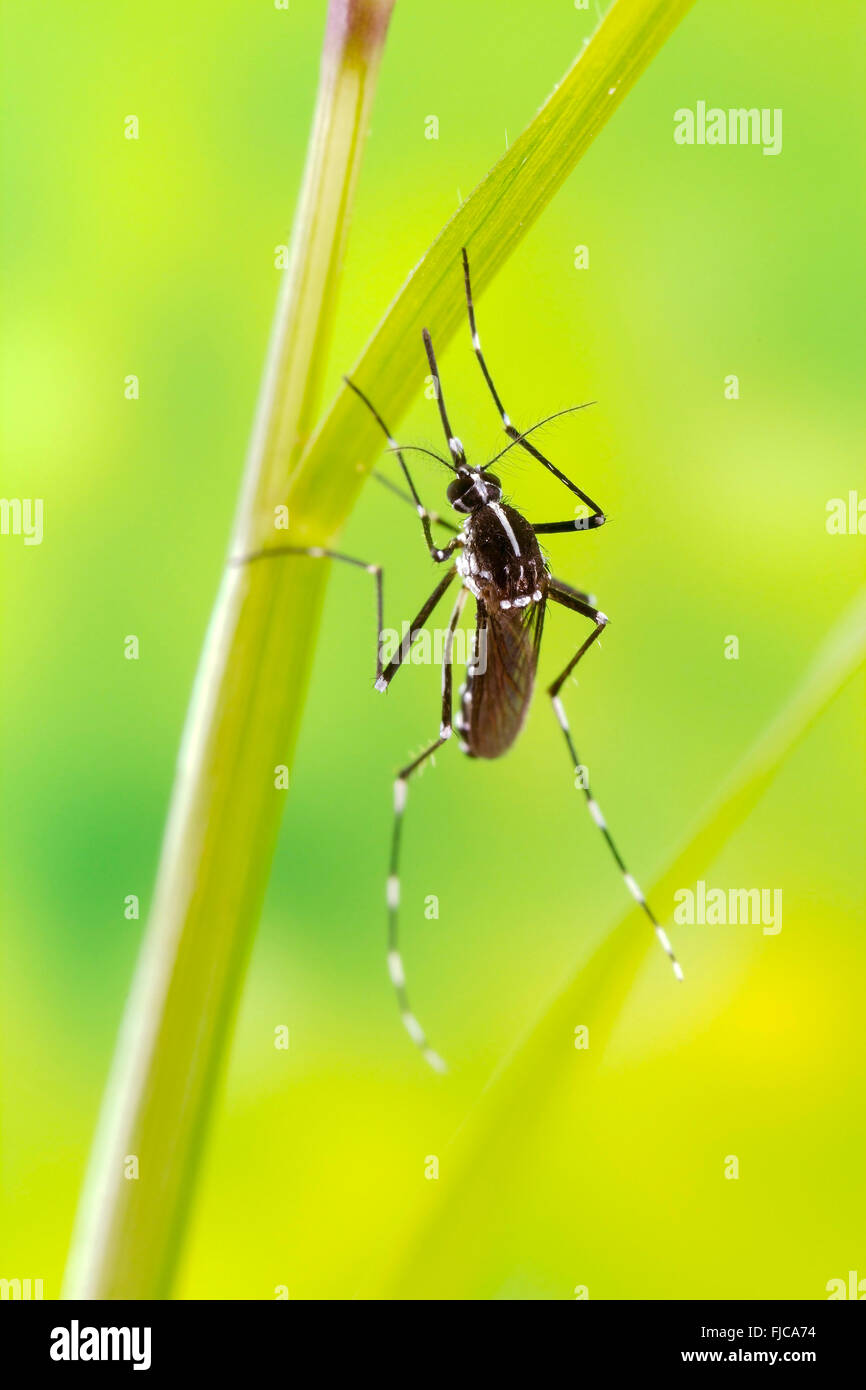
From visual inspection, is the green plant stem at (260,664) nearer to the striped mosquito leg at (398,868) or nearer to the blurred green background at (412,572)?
the striped mosquito leg at (398,868)

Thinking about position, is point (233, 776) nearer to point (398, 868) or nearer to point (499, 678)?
point (499, 678)

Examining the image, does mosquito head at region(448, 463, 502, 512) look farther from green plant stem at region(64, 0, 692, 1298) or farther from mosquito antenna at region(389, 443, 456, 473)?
green plant stem at region(64, 0, 692, 1298)

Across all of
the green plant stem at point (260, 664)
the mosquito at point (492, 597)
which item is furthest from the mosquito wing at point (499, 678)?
the green plant stem at point (260, 664)

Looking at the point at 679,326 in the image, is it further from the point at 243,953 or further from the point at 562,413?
the point at 243,953

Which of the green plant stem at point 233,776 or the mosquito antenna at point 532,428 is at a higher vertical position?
the mosquito antenna at point 532,428

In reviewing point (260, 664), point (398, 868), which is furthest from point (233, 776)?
point (398, 868)

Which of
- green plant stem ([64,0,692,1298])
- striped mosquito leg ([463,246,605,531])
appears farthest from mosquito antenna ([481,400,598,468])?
green plant stem ([64,0,692,1298])
